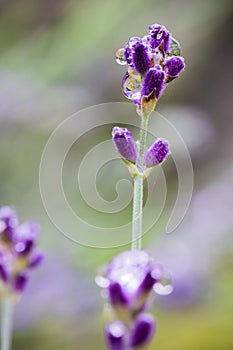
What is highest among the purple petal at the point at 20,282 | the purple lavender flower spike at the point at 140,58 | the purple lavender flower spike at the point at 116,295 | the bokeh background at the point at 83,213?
the bokeh background at the point at 83,213

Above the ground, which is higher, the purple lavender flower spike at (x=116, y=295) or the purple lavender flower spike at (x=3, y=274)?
the purple lavender flower spike at (x=3, y=274)

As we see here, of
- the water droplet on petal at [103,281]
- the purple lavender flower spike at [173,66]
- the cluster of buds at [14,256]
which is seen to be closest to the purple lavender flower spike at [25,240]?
the cluster of buds at [14,256]

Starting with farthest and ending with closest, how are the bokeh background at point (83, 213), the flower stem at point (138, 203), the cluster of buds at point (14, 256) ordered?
1. the bokeh background at point (83, 213)
2. the cluster of buds at point (14, 256)
3. the flower stem at point (138, 203)

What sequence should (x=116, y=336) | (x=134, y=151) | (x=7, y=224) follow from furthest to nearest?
(x=7, y=224), (x=134, y=151), (x=116, y=336)

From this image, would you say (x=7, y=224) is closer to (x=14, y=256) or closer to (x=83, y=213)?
(x=14, y=256)

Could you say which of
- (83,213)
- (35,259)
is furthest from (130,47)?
(83,213)

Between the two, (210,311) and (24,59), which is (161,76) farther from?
(24,59)

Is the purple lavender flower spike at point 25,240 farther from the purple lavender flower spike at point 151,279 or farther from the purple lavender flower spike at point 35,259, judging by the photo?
the purple lavender flower spike at point 151,279
